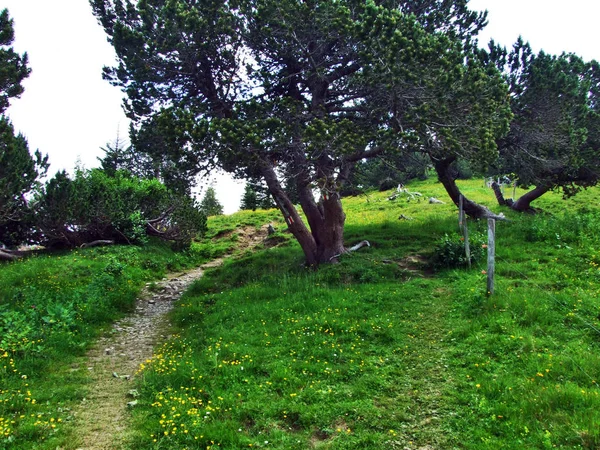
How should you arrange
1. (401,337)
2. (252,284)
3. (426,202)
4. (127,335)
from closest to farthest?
(401,337), (127,335), (252,284), (426,202)

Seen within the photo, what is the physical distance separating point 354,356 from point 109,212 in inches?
672

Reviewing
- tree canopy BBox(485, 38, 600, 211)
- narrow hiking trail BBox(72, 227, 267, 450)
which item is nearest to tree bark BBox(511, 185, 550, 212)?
A: tree canopy BBox(485, 38, 600, 211)

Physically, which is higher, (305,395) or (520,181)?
(520,181)

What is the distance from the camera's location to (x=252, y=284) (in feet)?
44.7

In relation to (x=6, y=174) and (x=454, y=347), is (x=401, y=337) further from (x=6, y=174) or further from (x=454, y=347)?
(x=6, y=174)

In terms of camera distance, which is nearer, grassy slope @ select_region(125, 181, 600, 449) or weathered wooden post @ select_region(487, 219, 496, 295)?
grassy slope @ select_region(125, 181, 600, 449)

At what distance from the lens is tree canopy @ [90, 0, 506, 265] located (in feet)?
37.8

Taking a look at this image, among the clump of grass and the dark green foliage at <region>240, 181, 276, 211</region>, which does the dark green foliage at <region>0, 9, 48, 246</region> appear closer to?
the clump of grass

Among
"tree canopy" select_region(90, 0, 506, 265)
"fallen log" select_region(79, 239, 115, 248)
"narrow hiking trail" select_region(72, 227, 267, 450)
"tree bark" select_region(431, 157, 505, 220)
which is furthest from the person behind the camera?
"fallen log" select_region(79, 239, 115, 248)

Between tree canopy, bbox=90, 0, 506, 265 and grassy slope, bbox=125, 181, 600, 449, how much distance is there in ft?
13.1

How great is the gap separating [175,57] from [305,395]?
11269mm

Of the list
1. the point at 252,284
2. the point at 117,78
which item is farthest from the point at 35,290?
the point at 117,78

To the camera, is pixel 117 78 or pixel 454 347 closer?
pixel 454 347

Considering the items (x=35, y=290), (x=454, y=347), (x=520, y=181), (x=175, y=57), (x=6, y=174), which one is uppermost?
(x=175, y=57)
